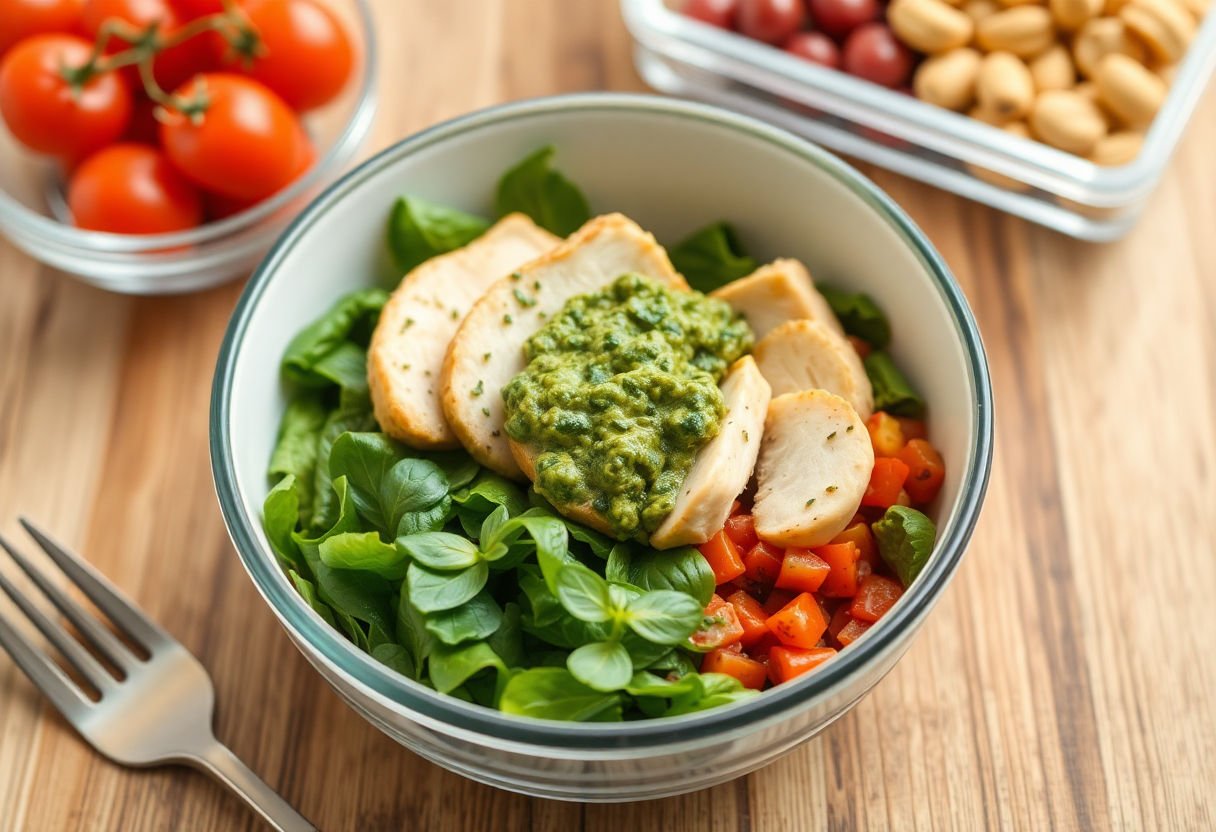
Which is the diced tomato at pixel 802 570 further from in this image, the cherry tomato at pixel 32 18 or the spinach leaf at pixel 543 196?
the cherry tomato at pixel 32 18

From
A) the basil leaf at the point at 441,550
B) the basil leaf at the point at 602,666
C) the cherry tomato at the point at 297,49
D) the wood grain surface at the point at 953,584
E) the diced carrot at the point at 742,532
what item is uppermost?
the cherry tomato at the point at 297,49

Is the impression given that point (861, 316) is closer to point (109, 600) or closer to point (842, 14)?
point (842, 14)

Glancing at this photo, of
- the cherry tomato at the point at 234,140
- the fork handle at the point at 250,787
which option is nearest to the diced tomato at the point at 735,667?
the fork handle at the point at 250,787

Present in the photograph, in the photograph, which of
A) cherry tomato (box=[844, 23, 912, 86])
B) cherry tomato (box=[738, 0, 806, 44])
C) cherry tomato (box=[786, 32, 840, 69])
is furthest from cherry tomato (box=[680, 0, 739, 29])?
cherry tomato (box=[844, 23, 912, 86])

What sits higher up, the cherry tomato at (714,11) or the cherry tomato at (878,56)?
the cherry tomato at (714,11)

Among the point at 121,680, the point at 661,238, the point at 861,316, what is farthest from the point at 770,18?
the point at 121,680

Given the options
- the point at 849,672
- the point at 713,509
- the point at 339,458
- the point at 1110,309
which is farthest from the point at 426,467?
the point at 1110,309

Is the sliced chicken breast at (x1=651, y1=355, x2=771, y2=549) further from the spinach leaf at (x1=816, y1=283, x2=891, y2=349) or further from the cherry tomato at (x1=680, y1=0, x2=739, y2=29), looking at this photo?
the cherry tomato at (x1=680, y1=0, x2=739, y2=29)

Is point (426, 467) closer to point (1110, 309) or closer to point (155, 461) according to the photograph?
point (155, 461)
